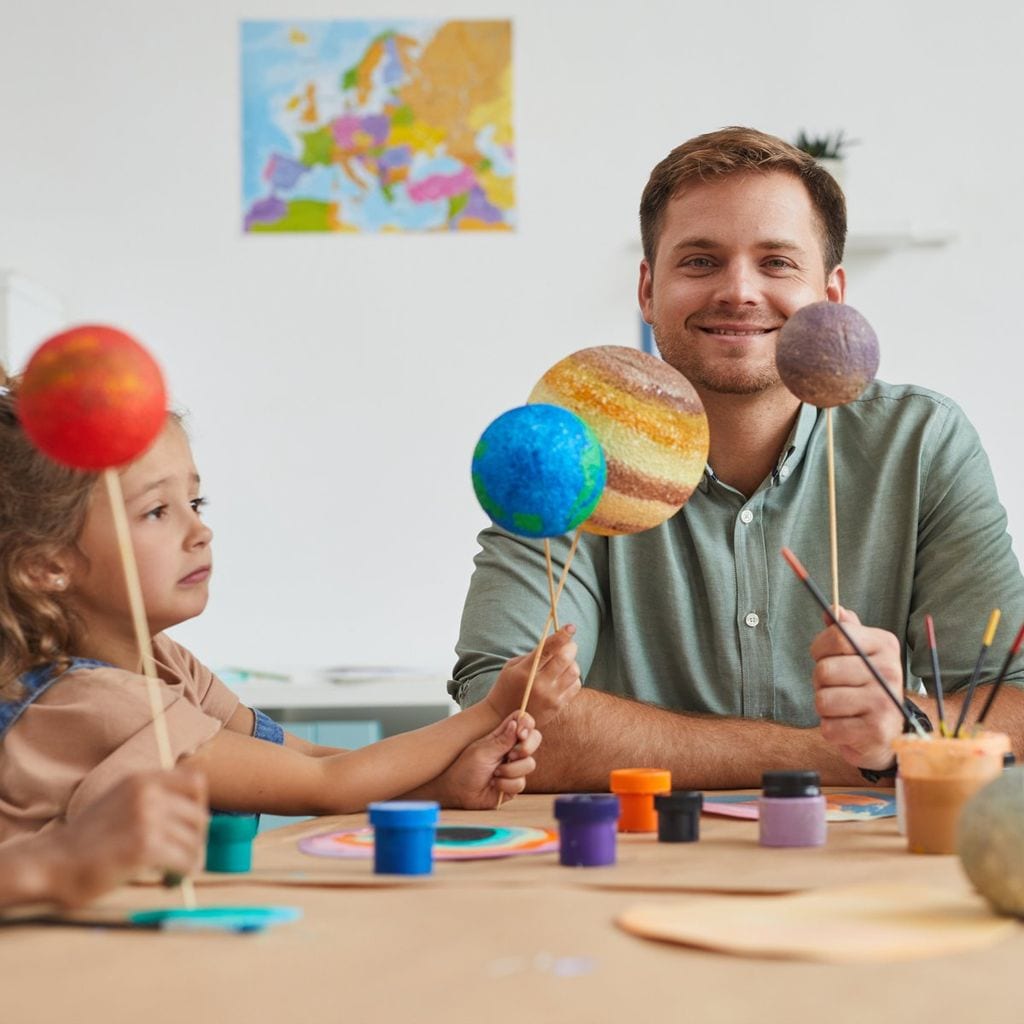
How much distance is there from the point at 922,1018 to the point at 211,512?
3056 millimetres

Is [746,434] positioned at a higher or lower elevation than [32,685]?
higher

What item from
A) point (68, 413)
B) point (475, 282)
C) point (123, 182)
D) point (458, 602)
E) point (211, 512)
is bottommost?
point (458, 602)

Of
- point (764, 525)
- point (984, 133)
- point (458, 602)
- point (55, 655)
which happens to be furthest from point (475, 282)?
point (55, 655)

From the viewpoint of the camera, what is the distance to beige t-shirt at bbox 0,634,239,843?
3.50 ft

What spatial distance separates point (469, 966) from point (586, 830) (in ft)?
0.92

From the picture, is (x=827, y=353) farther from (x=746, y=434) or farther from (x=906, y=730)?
(x=746, y=434)

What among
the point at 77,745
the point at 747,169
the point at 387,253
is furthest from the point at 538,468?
the point at 387,253

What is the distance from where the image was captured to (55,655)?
3.91ft

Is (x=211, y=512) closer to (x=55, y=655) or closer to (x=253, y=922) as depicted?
(x=55, y=655)

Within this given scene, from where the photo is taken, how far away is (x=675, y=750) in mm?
1475

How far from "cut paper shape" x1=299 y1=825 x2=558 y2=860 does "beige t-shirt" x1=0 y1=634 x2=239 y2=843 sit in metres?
0.15

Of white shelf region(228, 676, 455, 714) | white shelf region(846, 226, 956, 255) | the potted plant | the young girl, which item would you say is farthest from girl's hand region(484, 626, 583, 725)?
white shelf region(846, 226, 956, 255)

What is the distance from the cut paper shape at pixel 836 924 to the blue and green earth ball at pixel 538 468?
1.23ft

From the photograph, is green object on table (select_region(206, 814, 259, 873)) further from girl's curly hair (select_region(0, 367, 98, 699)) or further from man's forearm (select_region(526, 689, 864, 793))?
man's forearm (select_region(526, 689, 864, 793))
